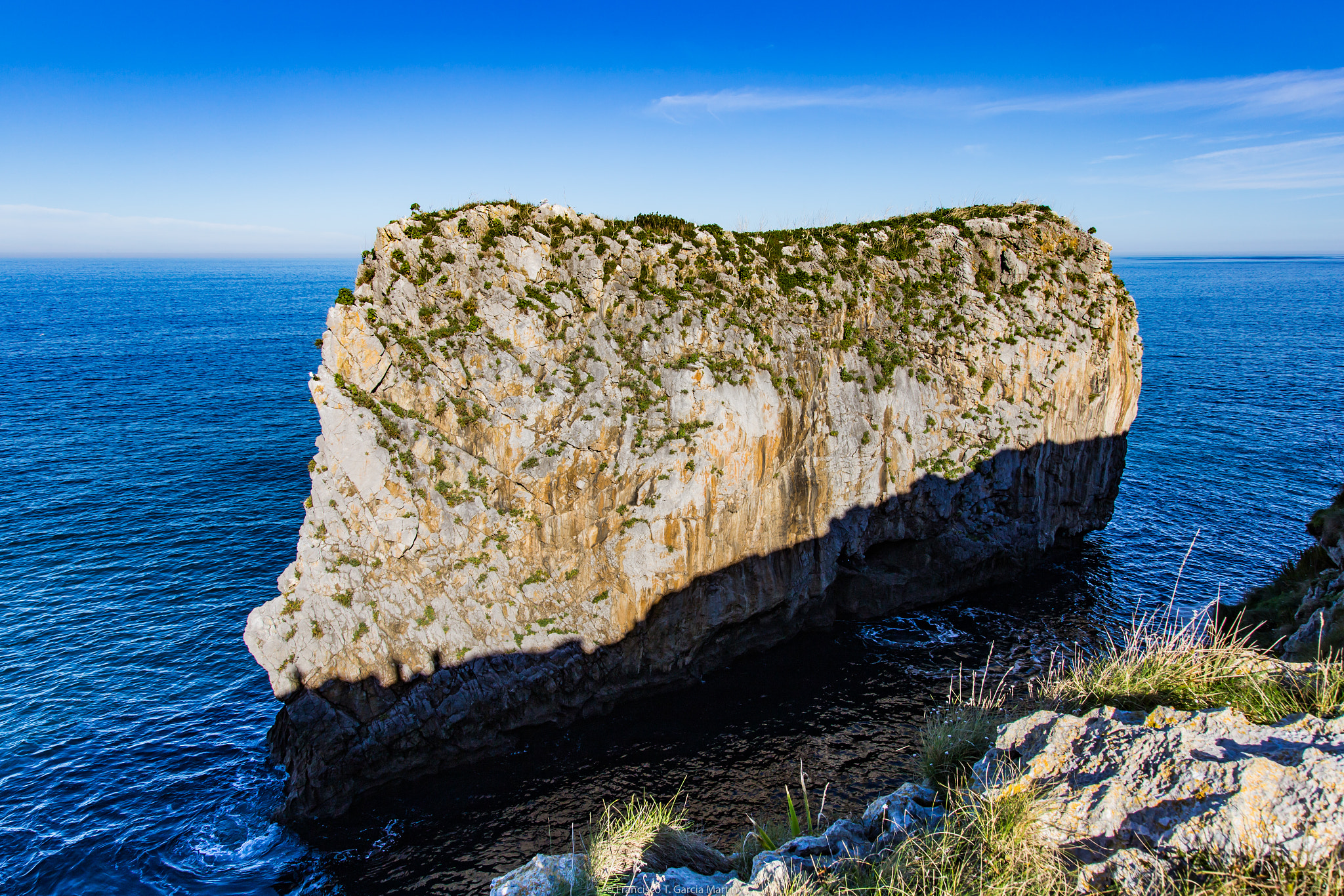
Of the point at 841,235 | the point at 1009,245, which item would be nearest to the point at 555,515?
the point at 841,235

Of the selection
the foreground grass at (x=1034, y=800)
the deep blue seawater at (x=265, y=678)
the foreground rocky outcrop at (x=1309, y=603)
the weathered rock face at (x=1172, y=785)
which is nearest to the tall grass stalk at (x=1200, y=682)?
the foreground grass at (x=1034, y=800)

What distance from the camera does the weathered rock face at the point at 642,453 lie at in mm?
24344

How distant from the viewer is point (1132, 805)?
873 centimetres

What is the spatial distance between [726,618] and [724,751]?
567 cm

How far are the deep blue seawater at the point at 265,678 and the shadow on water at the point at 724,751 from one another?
3.8 inches

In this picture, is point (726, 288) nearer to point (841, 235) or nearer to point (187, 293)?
point (841, 235)

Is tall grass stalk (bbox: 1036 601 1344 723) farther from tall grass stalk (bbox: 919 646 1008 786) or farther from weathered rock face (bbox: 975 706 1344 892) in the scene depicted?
tall grass stalk (bbox: 919 646 1008 786)

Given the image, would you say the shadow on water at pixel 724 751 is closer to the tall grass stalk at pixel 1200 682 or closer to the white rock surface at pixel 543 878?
the tall grass stalk at pixel 1200 682

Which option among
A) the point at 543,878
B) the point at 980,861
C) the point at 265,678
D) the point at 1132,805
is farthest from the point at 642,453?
the point at 1132,805

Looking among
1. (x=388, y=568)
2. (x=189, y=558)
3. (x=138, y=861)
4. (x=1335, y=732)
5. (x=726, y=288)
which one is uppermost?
(x=726, y=288)

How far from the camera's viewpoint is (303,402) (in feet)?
210

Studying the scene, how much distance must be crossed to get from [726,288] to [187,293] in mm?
171245

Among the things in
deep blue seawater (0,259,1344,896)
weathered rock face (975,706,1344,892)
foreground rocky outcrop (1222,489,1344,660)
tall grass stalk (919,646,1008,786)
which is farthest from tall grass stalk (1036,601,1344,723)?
deep blue seawater (0,259,1344,896)

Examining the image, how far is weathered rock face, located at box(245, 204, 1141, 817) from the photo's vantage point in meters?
24.3
